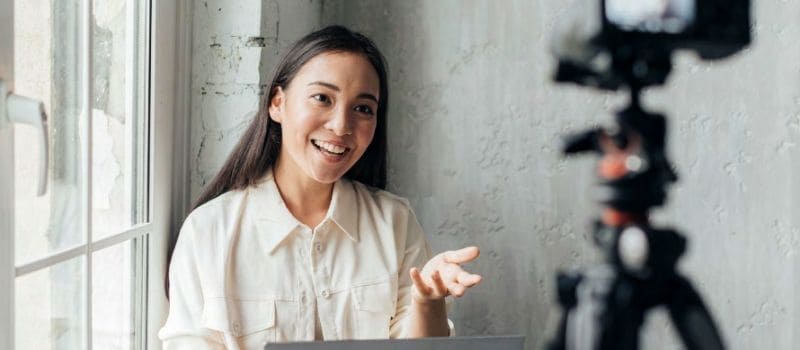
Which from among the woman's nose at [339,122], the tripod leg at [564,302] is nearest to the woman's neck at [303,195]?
the woman's nose at [339,122]

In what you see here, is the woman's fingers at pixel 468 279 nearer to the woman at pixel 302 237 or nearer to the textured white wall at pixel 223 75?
the woman at pixel 302 237

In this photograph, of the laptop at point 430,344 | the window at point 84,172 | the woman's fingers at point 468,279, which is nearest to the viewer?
the laptop at point 430,344

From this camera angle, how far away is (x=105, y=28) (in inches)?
45.8

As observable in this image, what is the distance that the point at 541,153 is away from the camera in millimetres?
1788

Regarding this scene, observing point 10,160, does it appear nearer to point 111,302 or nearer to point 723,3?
point 111,302

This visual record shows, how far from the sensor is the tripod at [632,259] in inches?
16.5

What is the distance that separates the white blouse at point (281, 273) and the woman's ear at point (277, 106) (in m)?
0.11

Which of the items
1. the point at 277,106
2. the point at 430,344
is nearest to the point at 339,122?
the point at 277,106

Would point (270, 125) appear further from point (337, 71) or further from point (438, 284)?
point (438, 284)

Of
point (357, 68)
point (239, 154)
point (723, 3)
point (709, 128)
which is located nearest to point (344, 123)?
point (357, 68)

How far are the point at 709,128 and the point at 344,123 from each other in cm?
86

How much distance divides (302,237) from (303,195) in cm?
9

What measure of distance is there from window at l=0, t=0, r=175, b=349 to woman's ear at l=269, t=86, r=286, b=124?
0.19 metres

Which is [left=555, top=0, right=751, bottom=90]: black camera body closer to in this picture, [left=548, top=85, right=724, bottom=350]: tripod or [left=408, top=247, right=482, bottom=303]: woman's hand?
[left=548, top=85, right=724, bottom=350]: tripod
